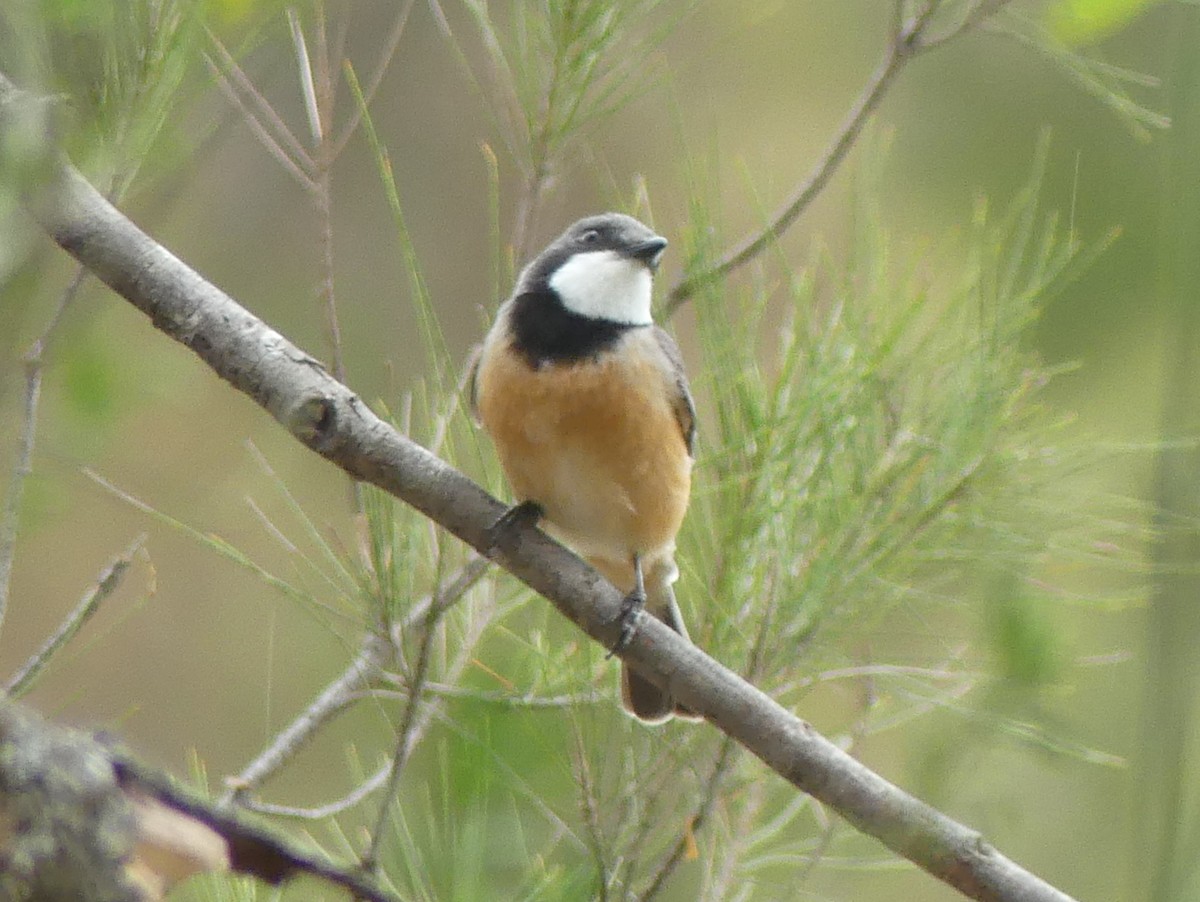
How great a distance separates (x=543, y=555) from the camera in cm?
191

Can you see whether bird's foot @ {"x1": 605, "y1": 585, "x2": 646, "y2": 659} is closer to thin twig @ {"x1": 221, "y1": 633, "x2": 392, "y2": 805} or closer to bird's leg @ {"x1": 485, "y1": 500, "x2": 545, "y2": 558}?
bird's leg @ {"x1": 485, "y1": 500, "x2": 545, "y2": 558}

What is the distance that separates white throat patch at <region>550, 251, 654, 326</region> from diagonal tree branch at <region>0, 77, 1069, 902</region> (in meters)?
1.02

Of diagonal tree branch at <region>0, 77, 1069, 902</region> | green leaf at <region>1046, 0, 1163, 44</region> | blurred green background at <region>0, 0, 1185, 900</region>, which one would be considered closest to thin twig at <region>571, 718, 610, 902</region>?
diagonal tree branch at <region>0, 77, 1069, 902</region>

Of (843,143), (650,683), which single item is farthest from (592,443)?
(843,143)

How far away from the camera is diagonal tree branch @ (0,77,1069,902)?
160 cm

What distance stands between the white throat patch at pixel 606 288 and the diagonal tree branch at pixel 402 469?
1.02 m

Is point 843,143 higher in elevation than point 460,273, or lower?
higher

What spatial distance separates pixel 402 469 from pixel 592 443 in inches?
35.6

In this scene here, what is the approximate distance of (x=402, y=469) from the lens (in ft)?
5.52

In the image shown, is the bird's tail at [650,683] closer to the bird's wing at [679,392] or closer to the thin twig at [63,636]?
the bird's wing at [679,392]

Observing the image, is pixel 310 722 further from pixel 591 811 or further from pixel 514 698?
pixel 591 811

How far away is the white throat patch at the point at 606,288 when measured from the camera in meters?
2.71

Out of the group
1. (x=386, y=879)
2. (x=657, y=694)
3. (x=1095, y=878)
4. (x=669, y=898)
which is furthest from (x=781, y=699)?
(x=669, y=898)

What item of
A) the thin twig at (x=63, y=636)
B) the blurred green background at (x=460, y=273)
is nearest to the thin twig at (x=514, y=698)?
the thin twig at (x=63, y=636)
